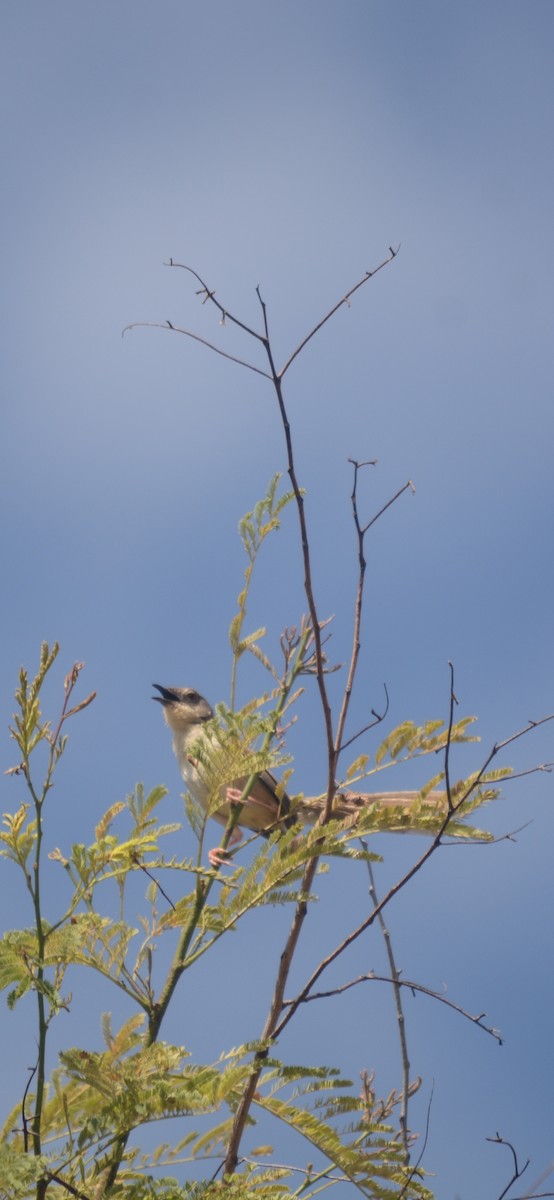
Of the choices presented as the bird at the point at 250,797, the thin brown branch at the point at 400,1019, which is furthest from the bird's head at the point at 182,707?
the thin brown branch at the point at 400,1019

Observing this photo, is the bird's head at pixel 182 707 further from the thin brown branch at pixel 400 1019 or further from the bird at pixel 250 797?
the thin brown branch at pixel 400 1019

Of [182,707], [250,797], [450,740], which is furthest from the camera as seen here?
[182,707]

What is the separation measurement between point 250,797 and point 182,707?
359 cm

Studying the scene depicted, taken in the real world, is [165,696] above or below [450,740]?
above

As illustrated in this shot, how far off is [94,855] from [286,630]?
1036 millimetres

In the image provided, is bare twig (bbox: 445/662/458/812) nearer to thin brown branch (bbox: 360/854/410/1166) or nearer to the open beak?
thin brown branch (bbox: 360/854/410/1166)

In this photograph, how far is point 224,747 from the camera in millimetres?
2979

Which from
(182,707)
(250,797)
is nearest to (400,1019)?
(250,797)

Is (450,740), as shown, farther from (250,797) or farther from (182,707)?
(182,707)

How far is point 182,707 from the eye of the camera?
26.2ft

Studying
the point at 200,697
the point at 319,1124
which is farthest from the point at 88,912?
the point at 200,697

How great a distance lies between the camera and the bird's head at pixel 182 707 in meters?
7.91

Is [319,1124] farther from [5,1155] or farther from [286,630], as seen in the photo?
[286,630]

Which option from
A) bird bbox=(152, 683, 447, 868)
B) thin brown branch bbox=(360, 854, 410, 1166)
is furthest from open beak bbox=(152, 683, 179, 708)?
thin brown branch bbox=(360, 854, 410, 1166)
